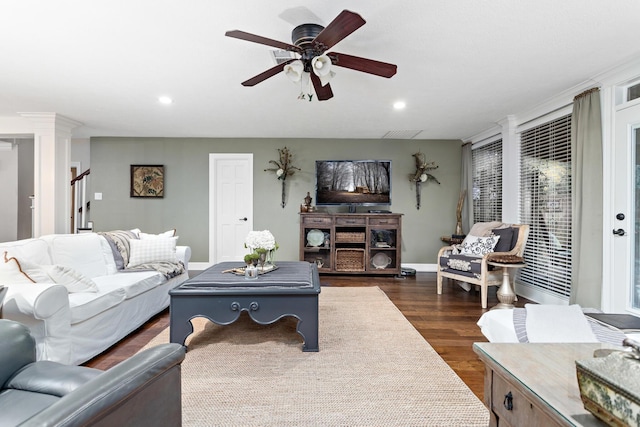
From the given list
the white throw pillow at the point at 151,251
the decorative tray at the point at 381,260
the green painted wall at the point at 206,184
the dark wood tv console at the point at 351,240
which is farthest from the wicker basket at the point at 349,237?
the white throw pillow at the point at 151,251

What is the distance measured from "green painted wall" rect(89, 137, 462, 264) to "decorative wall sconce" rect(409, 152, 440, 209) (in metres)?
0.08

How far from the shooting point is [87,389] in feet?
2.16

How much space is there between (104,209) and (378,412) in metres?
5.71

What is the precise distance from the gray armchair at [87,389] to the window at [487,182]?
16.0 feet

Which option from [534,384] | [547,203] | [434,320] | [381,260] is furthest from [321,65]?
[381,260]

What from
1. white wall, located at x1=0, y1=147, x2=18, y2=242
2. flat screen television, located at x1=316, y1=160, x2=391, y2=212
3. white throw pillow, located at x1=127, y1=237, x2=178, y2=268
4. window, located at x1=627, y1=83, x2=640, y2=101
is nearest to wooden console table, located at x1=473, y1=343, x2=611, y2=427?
window, located at x1=627, y1=83, x2=640, y2=101

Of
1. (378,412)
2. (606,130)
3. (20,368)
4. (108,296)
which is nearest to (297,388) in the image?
(378,412)

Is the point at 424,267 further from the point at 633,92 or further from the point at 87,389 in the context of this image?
the point at 87,389

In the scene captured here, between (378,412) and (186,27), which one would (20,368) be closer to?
(378,412)

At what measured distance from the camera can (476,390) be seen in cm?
177

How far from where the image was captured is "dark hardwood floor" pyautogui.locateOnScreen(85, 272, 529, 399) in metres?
2.11

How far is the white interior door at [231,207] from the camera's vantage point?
17.7 ft

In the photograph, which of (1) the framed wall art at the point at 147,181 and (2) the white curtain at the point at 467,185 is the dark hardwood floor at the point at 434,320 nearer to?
(2) the white curtain at the point at 467,185

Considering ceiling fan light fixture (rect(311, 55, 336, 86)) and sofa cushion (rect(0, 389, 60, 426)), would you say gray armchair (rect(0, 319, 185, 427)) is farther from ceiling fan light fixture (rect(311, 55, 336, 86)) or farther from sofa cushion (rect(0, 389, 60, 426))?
ceiling fan light fixture (rect(311, 55, 336, 86))
